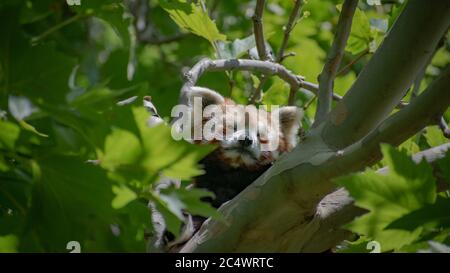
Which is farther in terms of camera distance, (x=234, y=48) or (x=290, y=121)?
(x=290, y=121)

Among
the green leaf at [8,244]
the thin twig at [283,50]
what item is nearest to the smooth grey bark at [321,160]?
the green leaf at [8,244]

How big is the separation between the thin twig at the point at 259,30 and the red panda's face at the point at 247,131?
0.45 metres

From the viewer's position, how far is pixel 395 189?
5.62 feet

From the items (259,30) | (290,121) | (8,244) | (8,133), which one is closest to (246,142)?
(290,121)

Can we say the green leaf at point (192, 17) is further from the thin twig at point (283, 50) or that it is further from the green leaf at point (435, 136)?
the green leaf at point (435, 136)

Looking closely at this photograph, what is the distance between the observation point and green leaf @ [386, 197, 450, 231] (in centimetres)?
171

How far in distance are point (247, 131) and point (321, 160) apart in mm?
1684

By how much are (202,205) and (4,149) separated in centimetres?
53

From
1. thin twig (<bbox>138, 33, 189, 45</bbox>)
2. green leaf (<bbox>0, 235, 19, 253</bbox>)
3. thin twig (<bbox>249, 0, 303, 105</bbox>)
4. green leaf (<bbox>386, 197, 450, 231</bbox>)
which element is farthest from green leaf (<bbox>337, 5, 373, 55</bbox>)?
thin twig (<bbox>138, 33, 189, 45</bbox>)

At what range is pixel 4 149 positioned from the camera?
5.75 ft

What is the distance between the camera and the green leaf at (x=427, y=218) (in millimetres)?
1709

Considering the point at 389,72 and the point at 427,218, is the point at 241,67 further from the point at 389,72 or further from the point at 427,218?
the point at 427,218

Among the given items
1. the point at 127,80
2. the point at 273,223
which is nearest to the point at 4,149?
the point at 273,223
